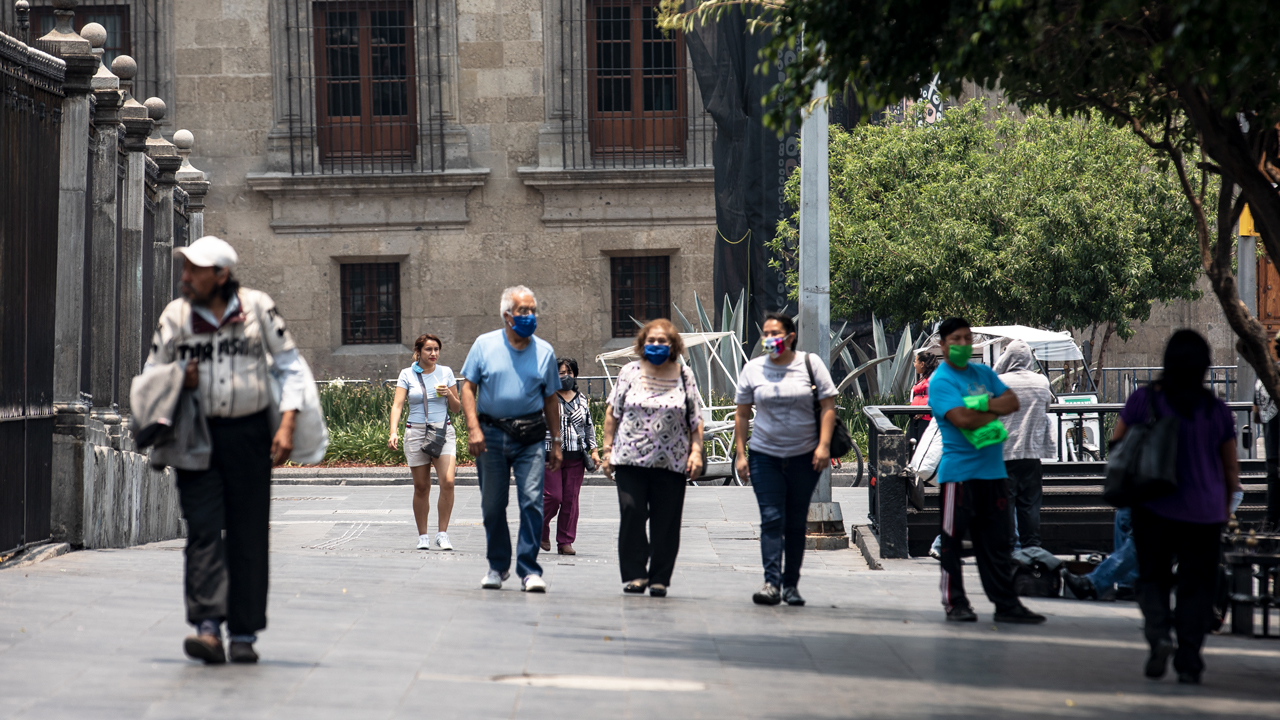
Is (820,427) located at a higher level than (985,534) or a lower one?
higher

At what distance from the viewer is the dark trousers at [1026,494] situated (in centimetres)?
1037

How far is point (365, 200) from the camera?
28.3 metres

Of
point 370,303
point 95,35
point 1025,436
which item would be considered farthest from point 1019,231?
point 370,303

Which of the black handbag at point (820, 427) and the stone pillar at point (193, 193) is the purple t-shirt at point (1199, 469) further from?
the stone pillar at point (193, 193)

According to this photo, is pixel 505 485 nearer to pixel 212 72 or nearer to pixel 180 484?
pixel 180 484

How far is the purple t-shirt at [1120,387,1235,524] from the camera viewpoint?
6113mm

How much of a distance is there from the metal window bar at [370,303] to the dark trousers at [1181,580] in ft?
78.3

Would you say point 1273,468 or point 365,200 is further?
point 365,200

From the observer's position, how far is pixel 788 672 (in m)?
6.05

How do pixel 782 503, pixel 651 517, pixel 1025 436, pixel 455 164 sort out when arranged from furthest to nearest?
pixel 455 164 → pixel 1025 436 → pixel 651 517 → pixel 782 503

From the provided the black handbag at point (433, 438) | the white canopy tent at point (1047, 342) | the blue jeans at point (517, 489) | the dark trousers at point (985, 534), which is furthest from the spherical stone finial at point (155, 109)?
the white canopy tent at point (1047, 342)

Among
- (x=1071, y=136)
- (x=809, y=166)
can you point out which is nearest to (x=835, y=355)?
(x=1071, y=136)

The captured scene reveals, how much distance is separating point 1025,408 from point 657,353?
3.01 meters

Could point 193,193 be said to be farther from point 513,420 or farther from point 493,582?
point 493,582
